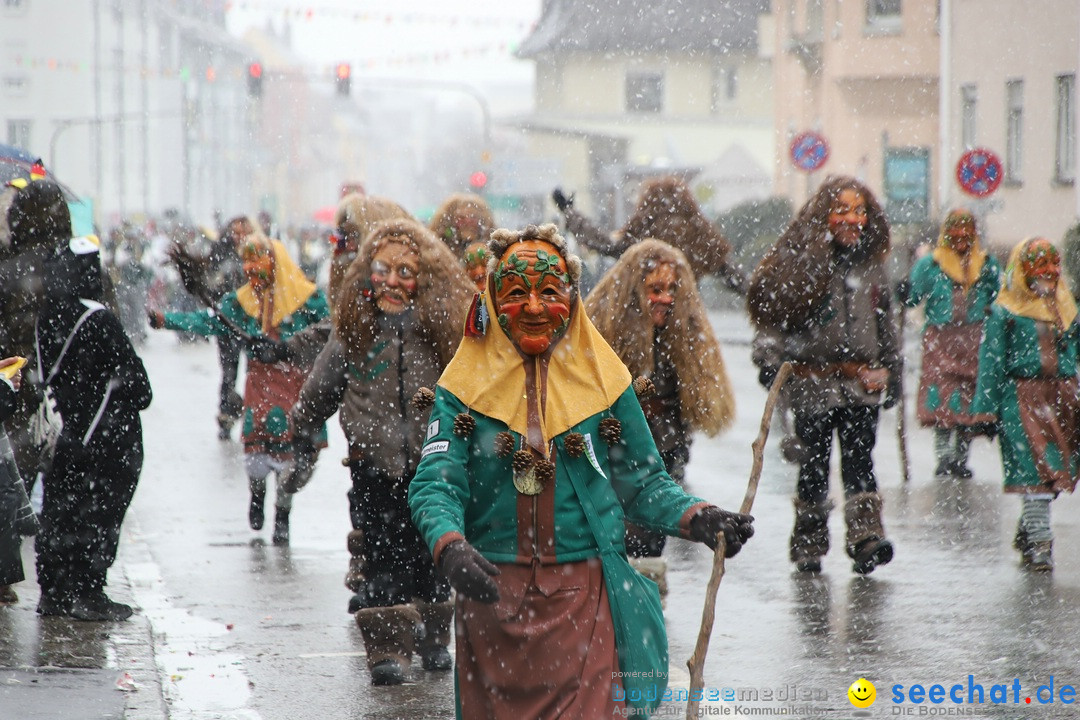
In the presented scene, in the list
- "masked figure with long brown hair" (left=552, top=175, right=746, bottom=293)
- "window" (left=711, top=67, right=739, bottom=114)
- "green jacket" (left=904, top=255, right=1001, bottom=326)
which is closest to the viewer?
"masked figure with long brown hair" (left=552, top=175, right=746, bottom=293)

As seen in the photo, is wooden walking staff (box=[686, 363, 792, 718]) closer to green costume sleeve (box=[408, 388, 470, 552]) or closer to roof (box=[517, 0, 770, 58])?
green costume sleeve (box=[408, 388, 470, 552])

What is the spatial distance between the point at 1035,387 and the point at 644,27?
189 ft

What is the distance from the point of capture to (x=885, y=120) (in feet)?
115

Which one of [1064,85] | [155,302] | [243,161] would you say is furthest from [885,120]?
[243,161]

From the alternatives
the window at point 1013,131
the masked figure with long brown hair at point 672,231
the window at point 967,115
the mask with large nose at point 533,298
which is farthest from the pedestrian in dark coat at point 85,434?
the window at point 967,115

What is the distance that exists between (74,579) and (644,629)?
12.8 ft

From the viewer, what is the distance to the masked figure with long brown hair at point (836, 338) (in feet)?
26.5

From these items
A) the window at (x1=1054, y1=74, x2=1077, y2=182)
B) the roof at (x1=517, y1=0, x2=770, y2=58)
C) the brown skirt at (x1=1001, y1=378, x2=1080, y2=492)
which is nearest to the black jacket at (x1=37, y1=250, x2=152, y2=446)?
the brown skirt at (x1=1001, y1=378, x2=1080, y2=492)

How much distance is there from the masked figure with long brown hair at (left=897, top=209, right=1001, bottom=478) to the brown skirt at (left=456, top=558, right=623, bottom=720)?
7.80 meters

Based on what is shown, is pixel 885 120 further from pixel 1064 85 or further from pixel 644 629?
pixel 644 629

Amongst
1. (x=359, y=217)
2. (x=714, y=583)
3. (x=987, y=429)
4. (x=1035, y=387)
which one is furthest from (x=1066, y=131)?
(x=714, y=583)

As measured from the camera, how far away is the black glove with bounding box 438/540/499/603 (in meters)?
3.71

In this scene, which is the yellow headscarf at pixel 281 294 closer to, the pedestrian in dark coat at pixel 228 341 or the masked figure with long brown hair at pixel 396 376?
the pedestrian in dark coat at pixel 228 341

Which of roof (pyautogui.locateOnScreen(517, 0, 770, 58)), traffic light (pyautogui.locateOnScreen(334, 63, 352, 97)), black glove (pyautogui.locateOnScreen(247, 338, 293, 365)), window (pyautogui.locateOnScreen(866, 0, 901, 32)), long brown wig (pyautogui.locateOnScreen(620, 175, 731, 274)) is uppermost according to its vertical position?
roof (pyautogui.locateOnScreen(517, 0, 770, 58))
